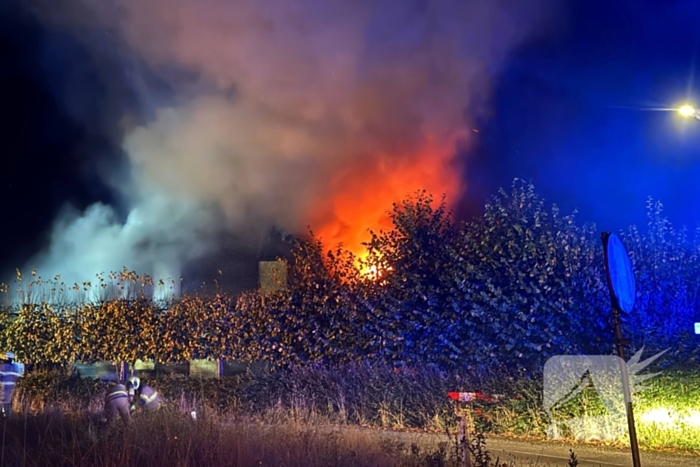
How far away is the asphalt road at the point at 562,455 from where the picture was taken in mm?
7844

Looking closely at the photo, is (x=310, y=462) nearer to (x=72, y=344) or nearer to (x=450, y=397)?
(x=450, y=397)

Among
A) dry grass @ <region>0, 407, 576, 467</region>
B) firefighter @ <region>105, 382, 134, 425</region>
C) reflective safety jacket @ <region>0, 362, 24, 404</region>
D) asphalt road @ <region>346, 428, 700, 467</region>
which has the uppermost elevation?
reflective safety jacket @ <region>0, 362, 24, 404</region>

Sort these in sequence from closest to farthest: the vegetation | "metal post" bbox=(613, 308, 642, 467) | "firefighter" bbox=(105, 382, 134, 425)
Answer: "metal post" bbox=(613, 308, 642, 467)
"firefighter" bbox=(105, 382, 134, 425)
the vegetation

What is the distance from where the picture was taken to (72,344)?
632 inches

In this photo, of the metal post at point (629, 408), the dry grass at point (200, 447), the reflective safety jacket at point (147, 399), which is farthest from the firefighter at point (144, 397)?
the metal post at point (629, 408)

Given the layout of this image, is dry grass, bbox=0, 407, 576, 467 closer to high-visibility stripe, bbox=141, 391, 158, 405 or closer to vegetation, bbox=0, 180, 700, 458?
high-visibility stripe, bbox=141, 391, 158, 405

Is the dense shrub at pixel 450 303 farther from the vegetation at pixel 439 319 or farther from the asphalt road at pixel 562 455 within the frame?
the asphalt road at pixel 562 455

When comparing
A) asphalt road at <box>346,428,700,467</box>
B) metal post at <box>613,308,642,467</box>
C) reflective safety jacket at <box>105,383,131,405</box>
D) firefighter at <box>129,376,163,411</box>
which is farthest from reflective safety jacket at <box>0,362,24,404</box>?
metal post at <box>613,308,642,467</box>

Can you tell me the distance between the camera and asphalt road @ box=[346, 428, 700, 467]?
25.7 ft

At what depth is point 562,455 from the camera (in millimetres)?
8484

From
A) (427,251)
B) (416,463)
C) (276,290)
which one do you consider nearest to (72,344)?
(276,290)

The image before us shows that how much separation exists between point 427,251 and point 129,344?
8164 mm

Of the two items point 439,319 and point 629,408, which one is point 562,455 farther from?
point 629,408

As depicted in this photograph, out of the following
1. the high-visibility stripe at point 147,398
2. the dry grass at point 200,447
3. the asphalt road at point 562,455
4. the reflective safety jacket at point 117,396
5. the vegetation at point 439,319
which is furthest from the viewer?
the vegetation at point 439,319
